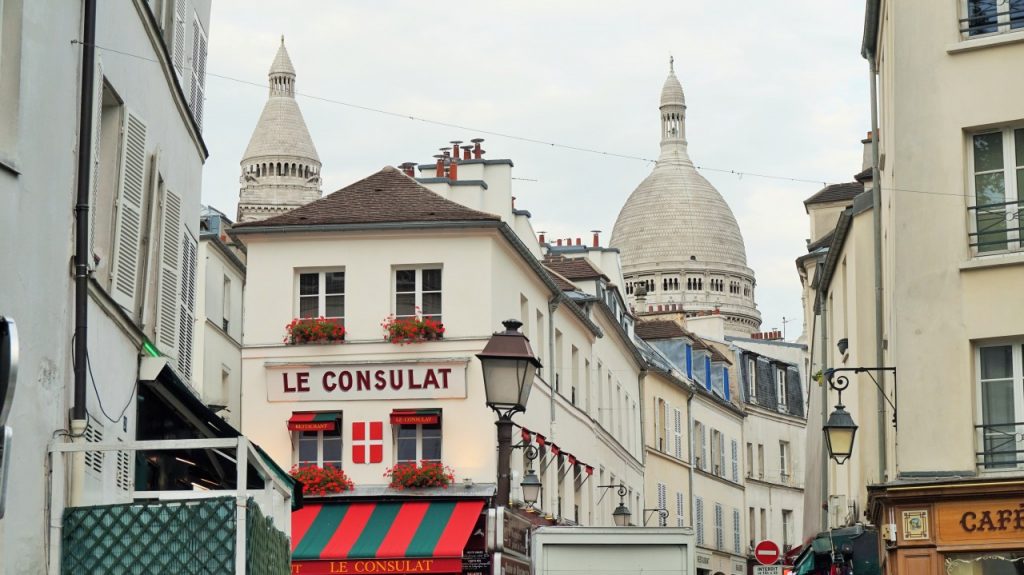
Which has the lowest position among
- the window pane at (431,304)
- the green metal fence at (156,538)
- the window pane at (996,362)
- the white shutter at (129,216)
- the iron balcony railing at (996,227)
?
the green metal fence at (156,538)

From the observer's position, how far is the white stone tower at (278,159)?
161000mm

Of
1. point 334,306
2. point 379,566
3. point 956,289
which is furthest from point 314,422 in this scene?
point 956,289

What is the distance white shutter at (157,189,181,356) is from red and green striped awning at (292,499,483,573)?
53.8 feet

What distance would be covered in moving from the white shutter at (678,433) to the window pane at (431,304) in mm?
22408

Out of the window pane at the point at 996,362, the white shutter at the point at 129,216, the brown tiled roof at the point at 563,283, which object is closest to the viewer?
the white shutter at the point at 129,216

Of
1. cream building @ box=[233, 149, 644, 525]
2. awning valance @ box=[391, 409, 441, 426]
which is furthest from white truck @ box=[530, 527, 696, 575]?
awning valance @ box=[391, 409, 441, 426]

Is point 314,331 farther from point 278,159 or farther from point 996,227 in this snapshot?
point 278,159

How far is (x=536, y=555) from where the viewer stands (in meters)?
16.3

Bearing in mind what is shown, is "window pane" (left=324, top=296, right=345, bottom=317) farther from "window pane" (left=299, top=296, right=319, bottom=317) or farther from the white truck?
the white truck

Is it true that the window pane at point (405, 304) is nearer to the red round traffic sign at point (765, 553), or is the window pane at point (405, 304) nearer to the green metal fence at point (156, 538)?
the red round traffic sign at point (765, 553)

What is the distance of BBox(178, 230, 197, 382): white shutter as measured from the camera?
52.9ft

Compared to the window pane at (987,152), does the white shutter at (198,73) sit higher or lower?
higher

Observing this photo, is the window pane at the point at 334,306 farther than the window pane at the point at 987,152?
Yes

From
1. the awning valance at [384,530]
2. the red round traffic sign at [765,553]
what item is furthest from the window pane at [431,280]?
the red round traffic sign at [765,553]
